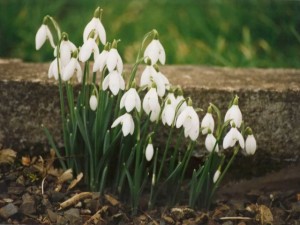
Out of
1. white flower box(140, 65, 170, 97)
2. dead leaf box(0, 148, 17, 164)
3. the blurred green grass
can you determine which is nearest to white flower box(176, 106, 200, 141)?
white flower box(140, 65, 170, 97)

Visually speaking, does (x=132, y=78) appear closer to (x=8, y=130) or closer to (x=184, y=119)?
(x=184, y=119)

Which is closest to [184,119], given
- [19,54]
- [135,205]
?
[135,205]

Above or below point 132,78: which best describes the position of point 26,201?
below

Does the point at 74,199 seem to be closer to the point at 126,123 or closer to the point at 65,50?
the point at 126,123

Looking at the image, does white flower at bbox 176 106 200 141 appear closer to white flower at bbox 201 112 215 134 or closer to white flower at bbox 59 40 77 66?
white flower at bbox 201 112 215 134

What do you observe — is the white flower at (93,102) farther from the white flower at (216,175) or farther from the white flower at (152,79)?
the white flower at (216,175)
